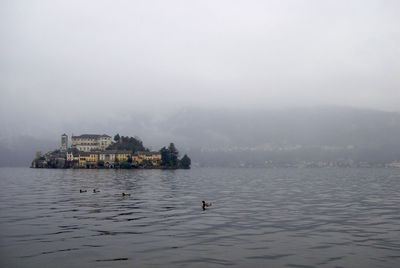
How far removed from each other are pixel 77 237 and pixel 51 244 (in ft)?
8.20

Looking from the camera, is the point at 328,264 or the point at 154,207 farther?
the point at 154,207

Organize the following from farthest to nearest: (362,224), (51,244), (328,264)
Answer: (362,224) → (51,244) → (328,264)

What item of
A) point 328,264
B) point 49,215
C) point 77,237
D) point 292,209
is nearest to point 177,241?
point 77,237

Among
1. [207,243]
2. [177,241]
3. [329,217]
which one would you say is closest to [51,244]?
[177,241]

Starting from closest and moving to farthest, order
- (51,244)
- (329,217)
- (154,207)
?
(51,244)
(329,217)
(154,207)

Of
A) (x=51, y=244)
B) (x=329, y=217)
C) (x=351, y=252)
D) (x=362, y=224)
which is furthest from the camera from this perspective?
(x=329, y=217)

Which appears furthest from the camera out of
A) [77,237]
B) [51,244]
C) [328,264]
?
[77,237]

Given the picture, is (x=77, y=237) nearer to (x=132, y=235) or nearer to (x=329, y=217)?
(x=132, y=235)

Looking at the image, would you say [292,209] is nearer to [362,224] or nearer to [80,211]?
[362,224]

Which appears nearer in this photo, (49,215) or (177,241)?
(177,241)

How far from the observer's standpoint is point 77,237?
90.7ft

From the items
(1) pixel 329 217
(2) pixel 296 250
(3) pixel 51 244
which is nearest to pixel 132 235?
(3) pixel 51 244

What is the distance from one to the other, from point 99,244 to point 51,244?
10.7 feet

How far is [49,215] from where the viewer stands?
37562 millimetres
